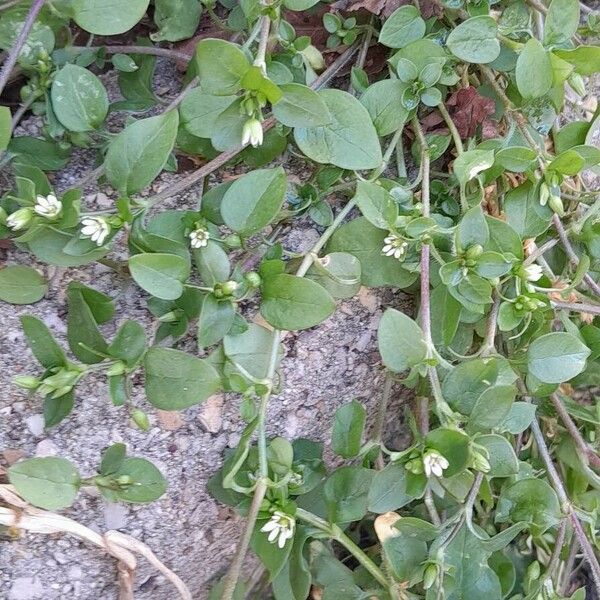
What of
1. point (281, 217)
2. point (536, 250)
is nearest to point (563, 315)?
A: point (536, 250)

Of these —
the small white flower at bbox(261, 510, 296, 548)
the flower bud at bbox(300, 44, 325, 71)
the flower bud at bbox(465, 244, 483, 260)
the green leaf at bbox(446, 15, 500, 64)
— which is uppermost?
the green leaf at bbox(446, 15, 500, 64)

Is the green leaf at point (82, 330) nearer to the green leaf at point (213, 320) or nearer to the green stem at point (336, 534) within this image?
the green leaf at point (213, 320)

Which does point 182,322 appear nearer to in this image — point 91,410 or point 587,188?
point 91,410

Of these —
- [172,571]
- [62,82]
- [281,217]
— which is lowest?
[172,571]

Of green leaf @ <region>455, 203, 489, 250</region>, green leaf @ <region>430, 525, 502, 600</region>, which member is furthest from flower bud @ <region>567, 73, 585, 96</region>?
green leaf @ <region>430, 525, 502, 600</region>

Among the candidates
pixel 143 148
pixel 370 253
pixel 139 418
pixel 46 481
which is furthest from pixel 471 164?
pixel 46 481

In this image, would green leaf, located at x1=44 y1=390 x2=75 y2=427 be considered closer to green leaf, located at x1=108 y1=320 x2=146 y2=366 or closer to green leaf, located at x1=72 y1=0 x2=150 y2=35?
green leaf, located at x1=108 y1=320 x2=146 y2=366
